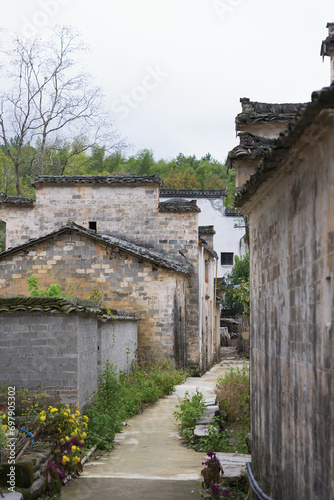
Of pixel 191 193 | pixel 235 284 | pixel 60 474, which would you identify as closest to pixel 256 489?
pixel 60 474

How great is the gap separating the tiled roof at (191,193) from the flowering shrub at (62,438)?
35613 mm

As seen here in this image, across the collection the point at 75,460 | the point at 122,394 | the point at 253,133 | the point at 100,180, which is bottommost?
the point at 75,460

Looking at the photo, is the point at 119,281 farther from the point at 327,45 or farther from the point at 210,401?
the point at 327,45

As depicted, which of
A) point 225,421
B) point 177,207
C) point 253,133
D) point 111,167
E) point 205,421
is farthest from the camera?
point 111,167

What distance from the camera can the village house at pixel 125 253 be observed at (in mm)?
19406

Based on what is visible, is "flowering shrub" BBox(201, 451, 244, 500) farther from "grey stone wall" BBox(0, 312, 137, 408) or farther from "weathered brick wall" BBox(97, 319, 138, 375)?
"weathered brick wall" BBox(97, 319, 138, 375)

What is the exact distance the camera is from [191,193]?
45.7 m

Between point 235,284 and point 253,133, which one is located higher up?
point 253,133

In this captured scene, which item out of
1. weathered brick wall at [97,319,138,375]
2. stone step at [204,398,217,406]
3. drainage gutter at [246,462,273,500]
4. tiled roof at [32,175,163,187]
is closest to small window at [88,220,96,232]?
tiled roof at [32,175,163,187]

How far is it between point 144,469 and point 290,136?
6.39 metres

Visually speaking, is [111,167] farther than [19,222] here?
Yes

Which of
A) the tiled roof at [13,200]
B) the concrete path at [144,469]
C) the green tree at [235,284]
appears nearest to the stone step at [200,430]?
the concrete path at [144,469]

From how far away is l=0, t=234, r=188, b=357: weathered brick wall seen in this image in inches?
763

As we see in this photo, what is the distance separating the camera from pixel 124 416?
41.3 feet
